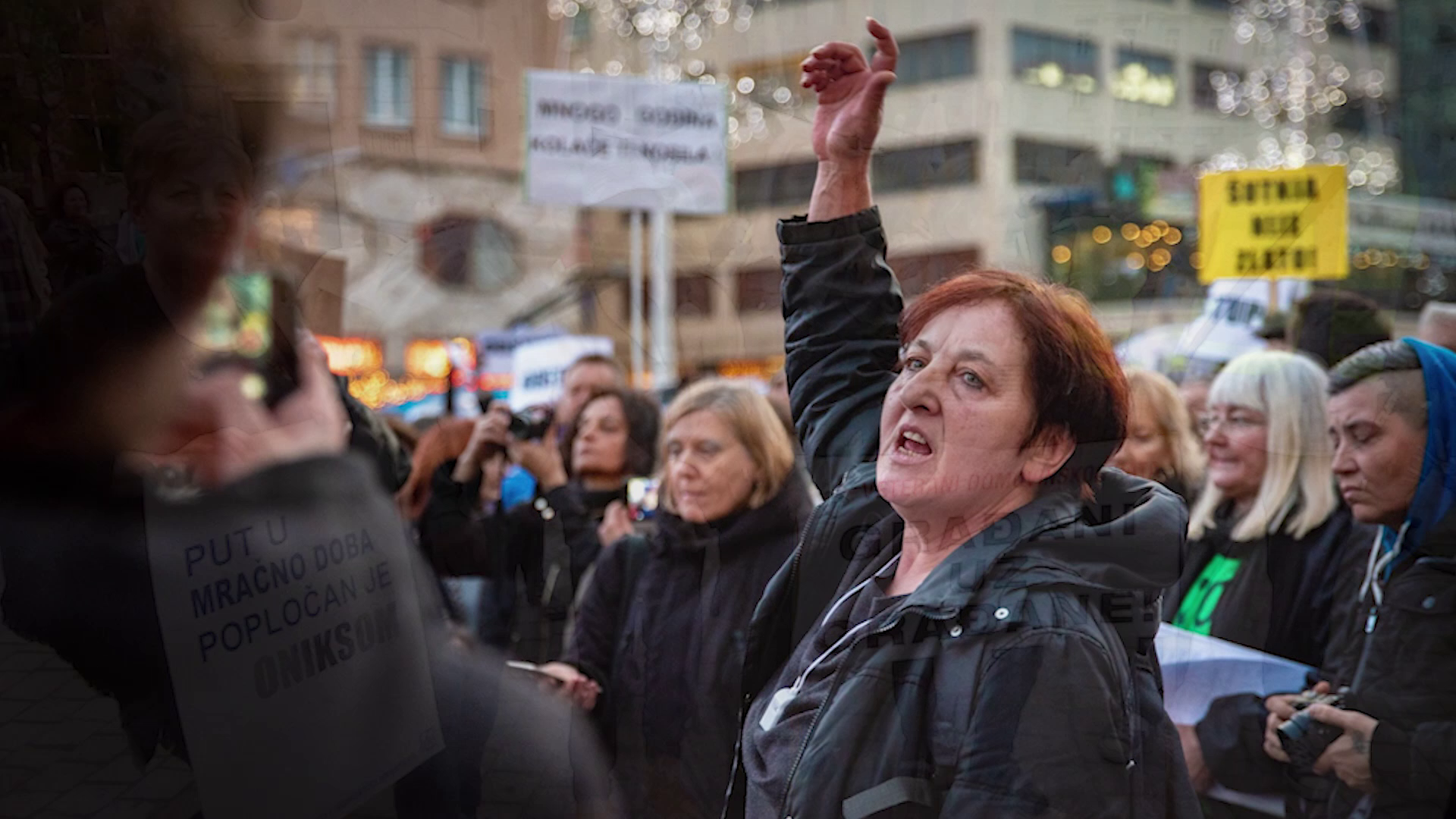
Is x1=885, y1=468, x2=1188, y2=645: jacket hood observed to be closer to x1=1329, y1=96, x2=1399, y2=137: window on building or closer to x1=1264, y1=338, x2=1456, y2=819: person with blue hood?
x1=1264, y1=338, x2=1456, y2=819: person with blue hood

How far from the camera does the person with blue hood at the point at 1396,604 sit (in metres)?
1.61

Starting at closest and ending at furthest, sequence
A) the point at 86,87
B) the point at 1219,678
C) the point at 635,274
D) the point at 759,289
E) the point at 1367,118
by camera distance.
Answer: the point at 86,87 → the point at 635,274 → the point at 759,289 → the point at 1219,678 → the point at 1367,118

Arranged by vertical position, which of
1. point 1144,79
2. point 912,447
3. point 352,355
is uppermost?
point 1144,79

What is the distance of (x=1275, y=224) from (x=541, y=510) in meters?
1.43

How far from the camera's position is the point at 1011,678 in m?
1.10

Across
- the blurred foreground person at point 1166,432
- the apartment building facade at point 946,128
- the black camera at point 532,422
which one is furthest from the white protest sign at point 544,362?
the blurred foreground person at point 1166,432

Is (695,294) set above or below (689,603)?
above

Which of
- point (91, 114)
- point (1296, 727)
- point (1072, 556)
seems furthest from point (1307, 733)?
point (91, 114)

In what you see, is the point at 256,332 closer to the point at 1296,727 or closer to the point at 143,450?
the point at 143,450

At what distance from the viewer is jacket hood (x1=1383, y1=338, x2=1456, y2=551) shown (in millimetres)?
1659

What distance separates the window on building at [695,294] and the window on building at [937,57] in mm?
323

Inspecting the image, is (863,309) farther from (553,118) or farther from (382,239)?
(382,239)

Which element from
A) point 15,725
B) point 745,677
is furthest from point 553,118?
point 15,725

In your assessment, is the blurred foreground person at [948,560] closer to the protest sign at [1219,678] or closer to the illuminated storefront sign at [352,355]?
the illuminated storefront sign at [352,355]
